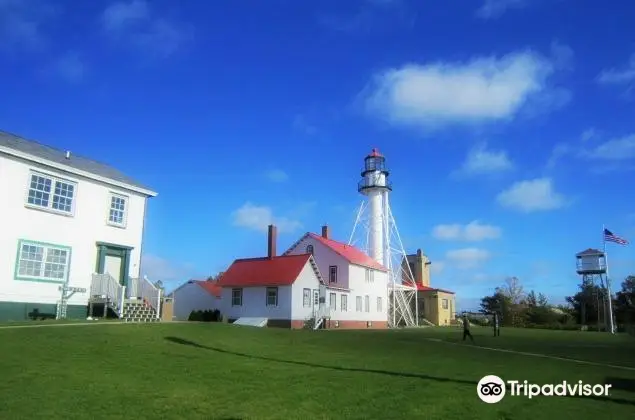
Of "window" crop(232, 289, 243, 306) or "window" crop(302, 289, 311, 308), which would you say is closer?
"window" crop(302, 289, 311, 308)

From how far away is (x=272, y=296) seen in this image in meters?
42.3

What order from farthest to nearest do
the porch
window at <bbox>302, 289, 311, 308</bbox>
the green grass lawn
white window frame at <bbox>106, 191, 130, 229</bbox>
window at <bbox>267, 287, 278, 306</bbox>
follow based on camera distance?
1. window at <bbox>302, 289, 311, 308</bbox>
2. window at <bbox>267, 287, 278, 306</bbox>
3. white window frame at <bbox>106, 191, 130, 229</bbox>
4. the porch
5. the green grass lawn

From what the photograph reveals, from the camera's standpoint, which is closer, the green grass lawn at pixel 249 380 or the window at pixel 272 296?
the green grass lawn at pixel 249 380

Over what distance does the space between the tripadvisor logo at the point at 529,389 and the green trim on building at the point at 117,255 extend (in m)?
20.7

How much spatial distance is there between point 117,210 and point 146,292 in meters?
4.73

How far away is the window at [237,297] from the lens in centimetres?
4406

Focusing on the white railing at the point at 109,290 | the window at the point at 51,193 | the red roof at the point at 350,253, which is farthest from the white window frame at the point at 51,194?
the red roof at the point at 350,253

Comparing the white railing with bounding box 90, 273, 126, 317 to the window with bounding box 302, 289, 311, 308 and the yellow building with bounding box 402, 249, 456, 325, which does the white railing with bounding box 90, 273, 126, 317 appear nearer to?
the window with bounding box 302, 289, 311, 308

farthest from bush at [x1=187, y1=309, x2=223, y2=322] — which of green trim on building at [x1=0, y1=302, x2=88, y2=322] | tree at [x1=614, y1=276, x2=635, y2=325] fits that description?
tree at [x1=614, y1=276, x2=635, y2=325]

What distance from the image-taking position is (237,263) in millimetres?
48031

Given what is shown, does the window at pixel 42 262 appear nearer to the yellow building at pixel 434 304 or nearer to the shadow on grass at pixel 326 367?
the shadow on grass at pixel 326 367

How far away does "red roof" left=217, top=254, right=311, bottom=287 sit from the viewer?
4225 cm

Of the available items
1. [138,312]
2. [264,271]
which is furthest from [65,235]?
[264,271]

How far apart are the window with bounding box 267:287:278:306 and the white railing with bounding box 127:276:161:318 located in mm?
14129
